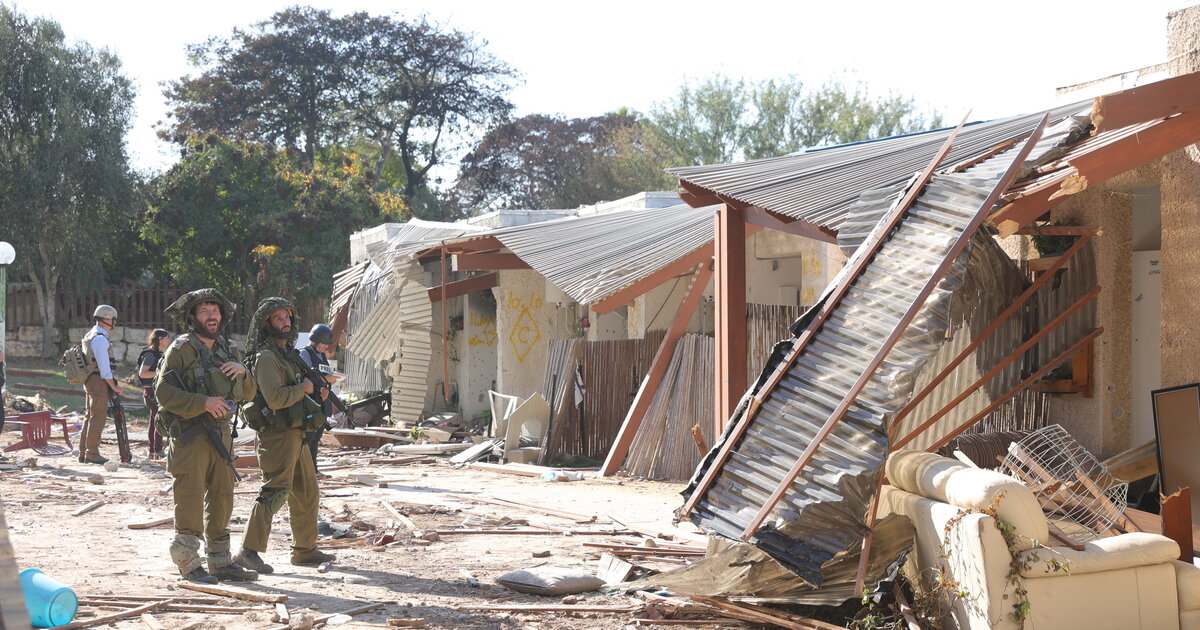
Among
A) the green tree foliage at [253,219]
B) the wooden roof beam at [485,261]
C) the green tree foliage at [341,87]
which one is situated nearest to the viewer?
the wooden roof beam at [485,261]

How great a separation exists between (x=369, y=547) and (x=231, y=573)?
56.2 inches

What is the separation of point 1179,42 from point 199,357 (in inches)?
279

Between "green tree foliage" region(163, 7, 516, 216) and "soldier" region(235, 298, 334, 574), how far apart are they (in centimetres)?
3263

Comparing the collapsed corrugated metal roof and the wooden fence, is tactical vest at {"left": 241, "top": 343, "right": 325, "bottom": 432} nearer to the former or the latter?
the collapsed corrugated metal roof

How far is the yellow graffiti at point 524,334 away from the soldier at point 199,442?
31.1 ft

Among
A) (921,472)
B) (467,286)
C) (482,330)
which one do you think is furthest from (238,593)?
(482,330)

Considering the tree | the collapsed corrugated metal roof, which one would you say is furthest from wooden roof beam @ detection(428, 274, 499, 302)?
the tree

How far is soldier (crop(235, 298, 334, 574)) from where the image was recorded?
24.5 feet

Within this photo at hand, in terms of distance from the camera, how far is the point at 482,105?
1754 inches

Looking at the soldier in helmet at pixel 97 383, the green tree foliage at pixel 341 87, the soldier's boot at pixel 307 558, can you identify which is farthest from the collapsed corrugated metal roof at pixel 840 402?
the green tree foliage at pixel 341 87

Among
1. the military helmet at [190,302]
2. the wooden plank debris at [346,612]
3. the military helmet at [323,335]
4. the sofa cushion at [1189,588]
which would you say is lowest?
the wooden plank debris at [346,612]

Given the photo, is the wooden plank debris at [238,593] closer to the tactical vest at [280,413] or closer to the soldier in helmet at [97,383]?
the tactical vest at [280,413]

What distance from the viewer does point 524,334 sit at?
16953 millimetres

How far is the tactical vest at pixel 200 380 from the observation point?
284 inches
